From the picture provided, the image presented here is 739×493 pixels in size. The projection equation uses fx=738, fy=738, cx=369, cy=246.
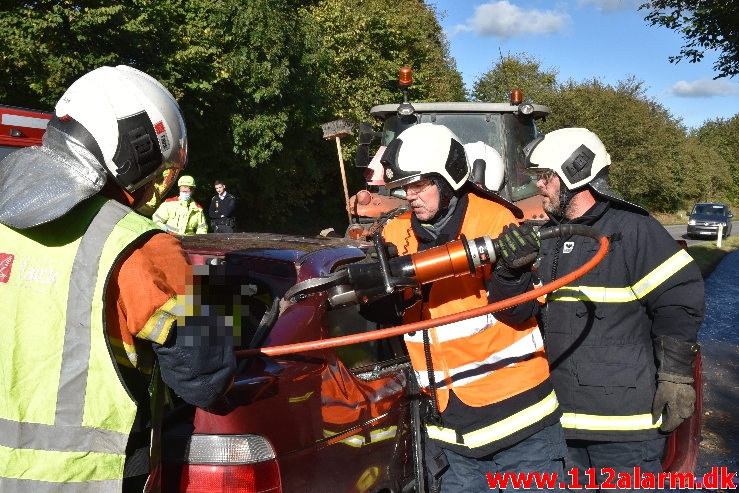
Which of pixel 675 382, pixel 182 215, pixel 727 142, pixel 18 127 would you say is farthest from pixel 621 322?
pixel 727 142

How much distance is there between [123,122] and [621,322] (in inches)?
88.1

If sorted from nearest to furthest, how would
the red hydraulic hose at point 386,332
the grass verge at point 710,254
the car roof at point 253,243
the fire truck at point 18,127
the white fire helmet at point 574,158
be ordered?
1. the red hydraulic hose at point 386,332
2. the white fire helmet at point 574,158
3. the car roof at point 253,243
4. the fire truck at point 18,127
5. the grass verge at point 710,254

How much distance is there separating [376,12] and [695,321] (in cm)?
2254

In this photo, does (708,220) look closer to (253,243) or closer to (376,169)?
(376,169)

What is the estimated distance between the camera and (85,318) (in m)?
1.76

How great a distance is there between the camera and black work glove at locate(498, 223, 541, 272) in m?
2.49

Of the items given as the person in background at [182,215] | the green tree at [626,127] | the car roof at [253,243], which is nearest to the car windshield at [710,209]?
the green tree at [626,127]

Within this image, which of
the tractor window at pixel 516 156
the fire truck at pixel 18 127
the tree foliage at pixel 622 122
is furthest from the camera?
the tree foliage at pixel 622 122

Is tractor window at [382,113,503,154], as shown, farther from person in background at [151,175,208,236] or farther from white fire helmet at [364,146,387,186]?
person in background at [151,175,208,236]

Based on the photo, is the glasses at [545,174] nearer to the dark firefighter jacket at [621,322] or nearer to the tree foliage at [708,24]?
the dark firefighter jacket at [621,322]

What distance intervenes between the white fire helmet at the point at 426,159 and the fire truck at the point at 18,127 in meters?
4.80

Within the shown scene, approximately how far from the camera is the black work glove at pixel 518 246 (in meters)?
2.49

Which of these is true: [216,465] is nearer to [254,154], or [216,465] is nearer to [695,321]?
[695,321]

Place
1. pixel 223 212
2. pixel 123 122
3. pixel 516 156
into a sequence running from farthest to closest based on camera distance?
1. pixel 223 212
2. pixel 516 156
3. pixel 123 122
